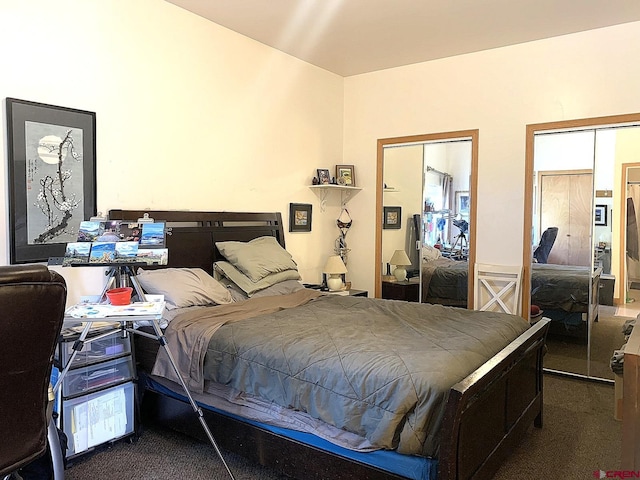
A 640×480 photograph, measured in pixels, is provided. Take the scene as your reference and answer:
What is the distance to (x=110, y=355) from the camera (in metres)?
2.84

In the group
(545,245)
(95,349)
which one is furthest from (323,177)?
(95,349)

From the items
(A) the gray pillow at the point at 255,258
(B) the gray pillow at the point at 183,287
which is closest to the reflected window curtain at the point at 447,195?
(A) the gray pillow at the point at 255,258

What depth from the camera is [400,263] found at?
5.20 m

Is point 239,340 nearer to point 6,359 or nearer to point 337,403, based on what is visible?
point 337,403

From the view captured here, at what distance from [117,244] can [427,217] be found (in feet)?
10.8

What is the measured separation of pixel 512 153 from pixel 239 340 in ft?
10.4

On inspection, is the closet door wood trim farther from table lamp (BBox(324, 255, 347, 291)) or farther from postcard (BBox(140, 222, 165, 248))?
postcard (BBox(140, 222, 165, 248))

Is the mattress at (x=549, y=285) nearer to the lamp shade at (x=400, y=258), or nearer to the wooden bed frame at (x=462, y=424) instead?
the lamp shade at (x=400, y=258)

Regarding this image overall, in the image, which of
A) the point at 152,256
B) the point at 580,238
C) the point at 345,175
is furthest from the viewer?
the point at 345,175

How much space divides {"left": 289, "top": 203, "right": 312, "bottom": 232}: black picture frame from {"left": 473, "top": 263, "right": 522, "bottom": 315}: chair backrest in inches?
68.1

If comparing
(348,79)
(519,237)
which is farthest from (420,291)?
(348,79)

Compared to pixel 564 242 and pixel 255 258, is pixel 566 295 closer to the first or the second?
pixel 564 242

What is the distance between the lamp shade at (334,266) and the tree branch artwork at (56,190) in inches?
100

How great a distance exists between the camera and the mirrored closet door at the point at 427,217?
15.5 feet
